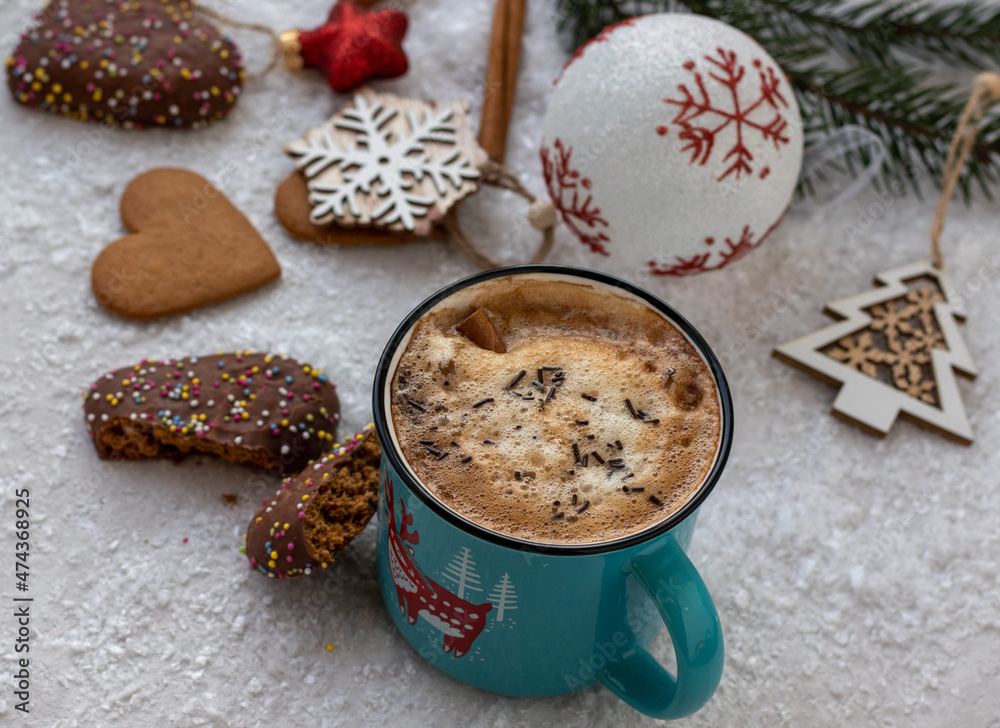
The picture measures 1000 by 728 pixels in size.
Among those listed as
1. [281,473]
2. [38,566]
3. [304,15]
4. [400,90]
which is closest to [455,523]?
[281,473]

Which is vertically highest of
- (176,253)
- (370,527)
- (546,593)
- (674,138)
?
(674,138)

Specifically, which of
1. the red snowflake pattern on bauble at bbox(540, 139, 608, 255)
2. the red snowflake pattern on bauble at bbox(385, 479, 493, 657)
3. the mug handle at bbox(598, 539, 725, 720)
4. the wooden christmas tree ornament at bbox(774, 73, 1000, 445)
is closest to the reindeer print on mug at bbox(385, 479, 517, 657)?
the red snowflake pattern on bauble at bbox(385, 479, 493, 657)

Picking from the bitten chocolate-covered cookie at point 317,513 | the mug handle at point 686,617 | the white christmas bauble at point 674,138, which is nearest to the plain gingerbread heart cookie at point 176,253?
the bitten chocolate-covered cookie at point 317,513

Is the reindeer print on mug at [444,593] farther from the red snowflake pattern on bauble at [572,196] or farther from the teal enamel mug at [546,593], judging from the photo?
the red snowflake pattern on bauble at [572,196]

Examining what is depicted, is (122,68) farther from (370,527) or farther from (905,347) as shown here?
(905,347)

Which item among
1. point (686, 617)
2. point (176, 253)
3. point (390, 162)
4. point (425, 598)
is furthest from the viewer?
point (390, 162)

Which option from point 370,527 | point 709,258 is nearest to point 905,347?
point 709,258
